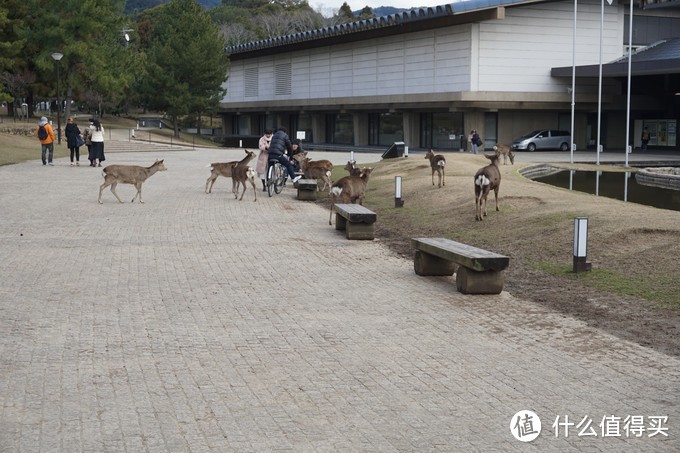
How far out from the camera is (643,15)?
2530 inches

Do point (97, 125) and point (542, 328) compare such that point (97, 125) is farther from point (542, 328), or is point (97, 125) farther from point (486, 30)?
point (486, 30)

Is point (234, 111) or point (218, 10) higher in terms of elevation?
point (218, 10)

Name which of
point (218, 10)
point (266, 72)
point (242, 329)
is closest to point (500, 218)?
point (242, 329)

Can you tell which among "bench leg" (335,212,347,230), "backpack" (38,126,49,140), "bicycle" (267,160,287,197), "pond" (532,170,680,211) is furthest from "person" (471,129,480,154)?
"bench leg" (335,212,347,230)

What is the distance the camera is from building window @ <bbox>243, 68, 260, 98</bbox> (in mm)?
88000

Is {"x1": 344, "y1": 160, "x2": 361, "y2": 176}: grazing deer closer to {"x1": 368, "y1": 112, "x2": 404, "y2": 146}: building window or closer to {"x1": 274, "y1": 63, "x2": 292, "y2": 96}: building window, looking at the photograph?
{"x1": 368, "y1": 112, "x2": 404, "y2": 146}: building window

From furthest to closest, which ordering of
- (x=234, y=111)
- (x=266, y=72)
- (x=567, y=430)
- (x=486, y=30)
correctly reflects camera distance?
(x=234, y=111) → (x=266, y=72) → (x=486, y=30) → (x=567, y=430)

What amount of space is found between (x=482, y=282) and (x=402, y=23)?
172ft

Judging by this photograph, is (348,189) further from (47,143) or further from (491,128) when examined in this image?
(491,128)

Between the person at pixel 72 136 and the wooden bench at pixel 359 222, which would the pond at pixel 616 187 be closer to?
the wooden bench at pixel 359 222

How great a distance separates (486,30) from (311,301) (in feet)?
166

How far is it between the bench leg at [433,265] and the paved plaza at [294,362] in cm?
15

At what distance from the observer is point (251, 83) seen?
89.1 meters

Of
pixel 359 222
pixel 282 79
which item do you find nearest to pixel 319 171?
pixel 359 222
